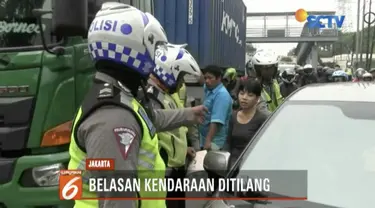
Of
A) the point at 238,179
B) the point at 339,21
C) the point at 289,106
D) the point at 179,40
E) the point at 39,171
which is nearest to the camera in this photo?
the point at 238,179

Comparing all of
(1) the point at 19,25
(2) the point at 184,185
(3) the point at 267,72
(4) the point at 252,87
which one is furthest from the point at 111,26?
(3) the point at 267,72

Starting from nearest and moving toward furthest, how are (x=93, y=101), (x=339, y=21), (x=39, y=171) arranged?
1. (x=93, y=101)
2. (x=39, y=171)
3. (x=339, y=21)

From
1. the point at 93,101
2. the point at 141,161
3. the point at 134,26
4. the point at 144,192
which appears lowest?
the point at 144,192

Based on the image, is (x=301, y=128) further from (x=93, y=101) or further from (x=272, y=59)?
(x=272, y=59)

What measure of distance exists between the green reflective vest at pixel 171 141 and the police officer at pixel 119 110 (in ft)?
4.98

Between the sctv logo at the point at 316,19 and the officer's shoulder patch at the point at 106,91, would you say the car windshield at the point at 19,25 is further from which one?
the sctv logo at the point at 316,19

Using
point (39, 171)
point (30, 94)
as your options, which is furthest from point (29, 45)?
point (39, 171)

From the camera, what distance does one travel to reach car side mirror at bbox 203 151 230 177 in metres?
2.89

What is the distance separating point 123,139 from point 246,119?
281 centimetres

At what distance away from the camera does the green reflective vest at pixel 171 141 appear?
3.86 m

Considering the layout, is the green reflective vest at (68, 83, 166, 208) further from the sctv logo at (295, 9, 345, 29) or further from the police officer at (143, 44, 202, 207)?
the sctv logo at (295, 9, 345, 29)

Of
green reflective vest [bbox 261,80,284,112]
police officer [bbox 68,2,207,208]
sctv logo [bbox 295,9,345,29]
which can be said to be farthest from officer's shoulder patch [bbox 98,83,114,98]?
sctv logo [bbox 295,9,345,29]

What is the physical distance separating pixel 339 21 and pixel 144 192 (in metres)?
38.5

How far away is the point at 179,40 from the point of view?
7711mm
